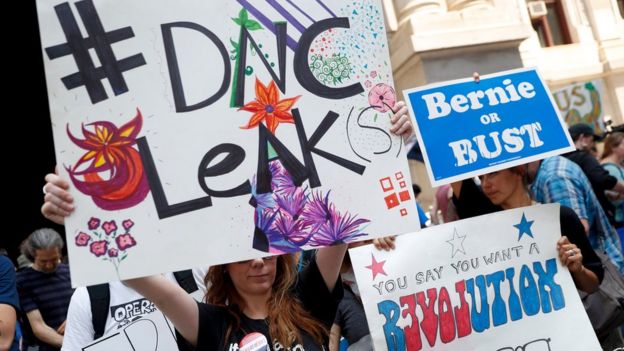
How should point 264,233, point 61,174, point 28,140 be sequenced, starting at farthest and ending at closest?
point 28,140 → point 264,233 → point 61,174

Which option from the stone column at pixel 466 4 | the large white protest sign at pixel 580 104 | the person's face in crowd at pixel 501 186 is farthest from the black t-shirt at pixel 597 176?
the large white protest sign at pixel 580 104

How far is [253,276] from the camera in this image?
1.92 metres

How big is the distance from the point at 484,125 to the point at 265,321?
121 centimetres

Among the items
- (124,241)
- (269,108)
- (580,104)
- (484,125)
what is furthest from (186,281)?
(580,104)

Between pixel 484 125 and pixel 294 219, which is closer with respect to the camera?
pixel 294 219

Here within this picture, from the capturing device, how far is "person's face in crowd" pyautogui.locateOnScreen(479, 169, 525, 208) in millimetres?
2547

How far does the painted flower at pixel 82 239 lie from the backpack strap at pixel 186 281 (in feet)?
3.17

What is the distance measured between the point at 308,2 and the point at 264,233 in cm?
80

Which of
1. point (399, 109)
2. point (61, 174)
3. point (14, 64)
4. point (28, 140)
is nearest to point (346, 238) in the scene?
point (399, 109)

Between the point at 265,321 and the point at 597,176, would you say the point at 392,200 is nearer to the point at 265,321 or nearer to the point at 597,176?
the point at 265,321

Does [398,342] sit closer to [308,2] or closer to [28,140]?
[308,2]

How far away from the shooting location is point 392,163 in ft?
6.33

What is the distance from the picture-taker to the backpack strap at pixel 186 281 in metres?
2.56

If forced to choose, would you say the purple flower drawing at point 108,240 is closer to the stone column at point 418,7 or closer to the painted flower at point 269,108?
the painted flower at point 269,108
